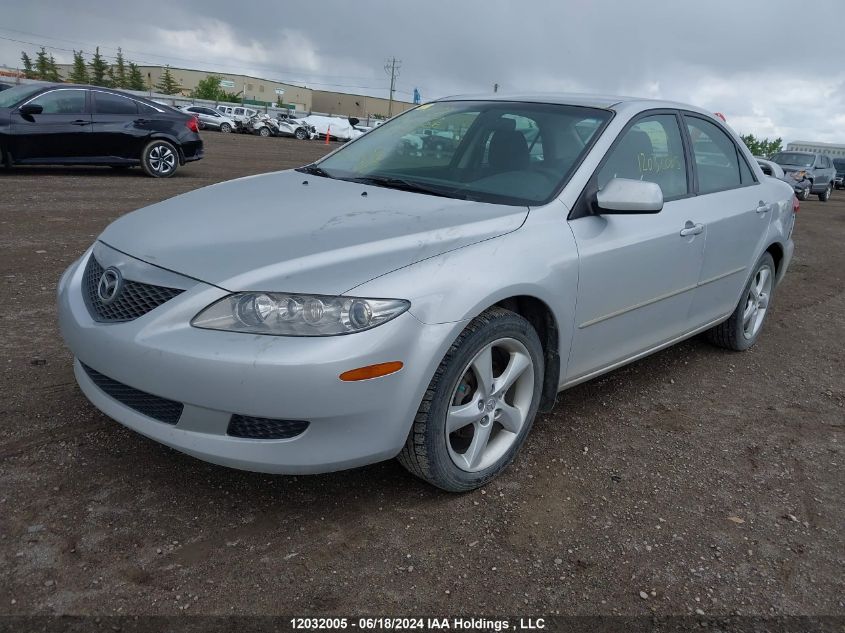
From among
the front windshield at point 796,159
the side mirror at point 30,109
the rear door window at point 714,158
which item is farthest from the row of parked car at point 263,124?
the rear door window at point 714,158

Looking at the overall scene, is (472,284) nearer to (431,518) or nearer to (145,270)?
(431,518)

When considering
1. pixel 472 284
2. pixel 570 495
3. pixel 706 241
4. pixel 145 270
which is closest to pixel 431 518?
pixel 570 495

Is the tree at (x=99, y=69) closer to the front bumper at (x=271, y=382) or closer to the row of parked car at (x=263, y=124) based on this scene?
the row of parked car at (x=263, y=124)

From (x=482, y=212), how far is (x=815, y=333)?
410cm

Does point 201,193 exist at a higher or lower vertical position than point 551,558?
higher

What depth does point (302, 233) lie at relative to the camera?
2631mm

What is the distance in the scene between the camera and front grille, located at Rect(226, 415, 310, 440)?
233 centimetres

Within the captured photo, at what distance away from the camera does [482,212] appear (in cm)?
290

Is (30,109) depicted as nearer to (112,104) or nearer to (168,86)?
(112,104)

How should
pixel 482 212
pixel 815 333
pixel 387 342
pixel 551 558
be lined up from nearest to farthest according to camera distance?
pixel 387 342 → pixel 551 558 → pixel 482 212 → pixel 815 333

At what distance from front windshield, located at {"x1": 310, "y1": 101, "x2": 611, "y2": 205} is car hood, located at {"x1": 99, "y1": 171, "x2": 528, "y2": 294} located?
0.74 ft

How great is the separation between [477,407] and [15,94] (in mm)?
10360

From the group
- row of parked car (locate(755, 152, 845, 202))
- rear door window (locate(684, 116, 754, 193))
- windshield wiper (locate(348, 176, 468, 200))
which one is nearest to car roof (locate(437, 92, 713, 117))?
rear door window (locate(684, 116, 754, 193))

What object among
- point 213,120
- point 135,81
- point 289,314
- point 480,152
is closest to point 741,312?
point 480,152
